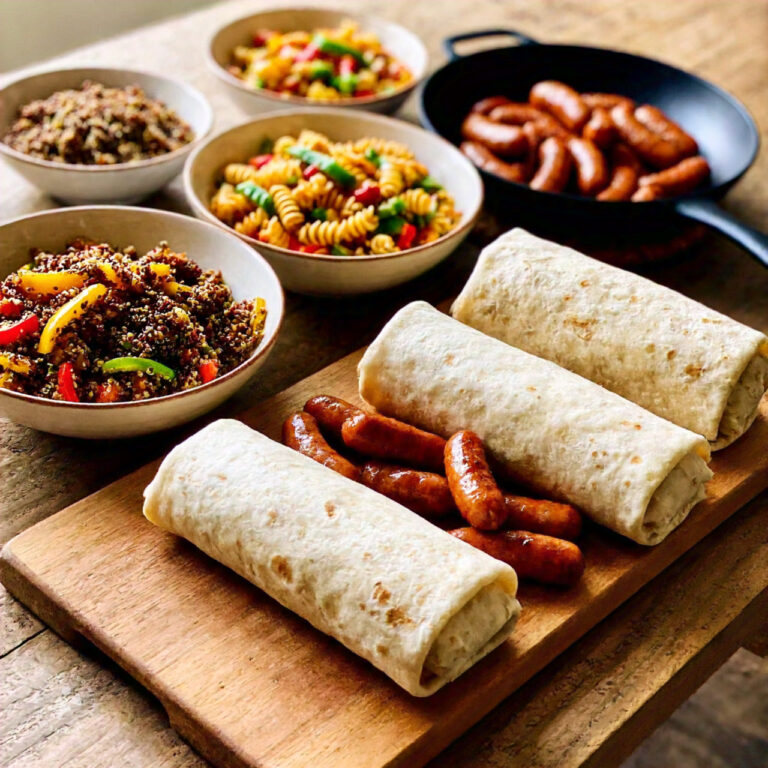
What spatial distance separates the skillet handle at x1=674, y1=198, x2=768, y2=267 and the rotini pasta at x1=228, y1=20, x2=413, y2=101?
1.44 m

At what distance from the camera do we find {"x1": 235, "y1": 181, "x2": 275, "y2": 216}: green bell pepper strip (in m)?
3.10

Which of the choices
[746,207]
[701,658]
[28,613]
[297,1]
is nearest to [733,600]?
[701,658]

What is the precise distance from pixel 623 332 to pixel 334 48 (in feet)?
6.97

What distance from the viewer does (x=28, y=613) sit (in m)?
2.18

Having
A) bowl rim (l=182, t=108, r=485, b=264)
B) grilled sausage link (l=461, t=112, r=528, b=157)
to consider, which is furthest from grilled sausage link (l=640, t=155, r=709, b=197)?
bowl rim (l=182, t=108, r=485, b=264)

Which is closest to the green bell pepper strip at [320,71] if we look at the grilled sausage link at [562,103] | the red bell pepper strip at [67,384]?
the grilled sausage link at [562,103]

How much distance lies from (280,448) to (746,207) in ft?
8.76

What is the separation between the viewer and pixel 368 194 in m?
3.12

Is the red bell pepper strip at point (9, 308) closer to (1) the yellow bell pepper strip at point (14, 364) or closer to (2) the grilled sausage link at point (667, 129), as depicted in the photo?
(1) the yellow bell pepper strip at point (14, 364)

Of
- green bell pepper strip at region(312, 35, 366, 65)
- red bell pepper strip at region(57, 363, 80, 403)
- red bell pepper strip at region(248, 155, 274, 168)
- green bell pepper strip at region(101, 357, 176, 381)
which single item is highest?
green bell pepper strip at region(312, 35, 366, 65)

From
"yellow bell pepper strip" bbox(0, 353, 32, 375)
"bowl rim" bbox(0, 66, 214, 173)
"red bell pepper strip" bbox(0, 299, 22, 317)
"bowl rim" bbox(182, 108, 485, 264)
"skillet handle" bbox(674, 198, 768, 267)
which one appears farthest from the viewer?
"bowl rim" bbox(0, 66, 214, 173)

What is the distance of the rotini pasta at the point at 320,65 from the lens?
396 centimetres

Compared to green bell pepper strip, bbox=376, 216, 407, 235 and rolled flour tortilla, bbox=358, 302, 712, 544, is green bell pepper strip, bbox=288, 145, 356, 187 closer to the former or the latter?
green bell pepper strip, bbox=376, 216, 407, 235

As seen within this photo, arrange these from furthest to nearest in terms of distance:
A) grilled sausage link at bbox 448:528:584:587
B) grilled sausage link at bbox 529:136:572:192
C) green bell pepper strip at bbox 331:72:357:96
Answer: green bell pepper strip at bbox 331:72:357:96 < grilled sausage link at bbox 529:136:572:192 < grilled sausage link at bbox 448:528:584:587
